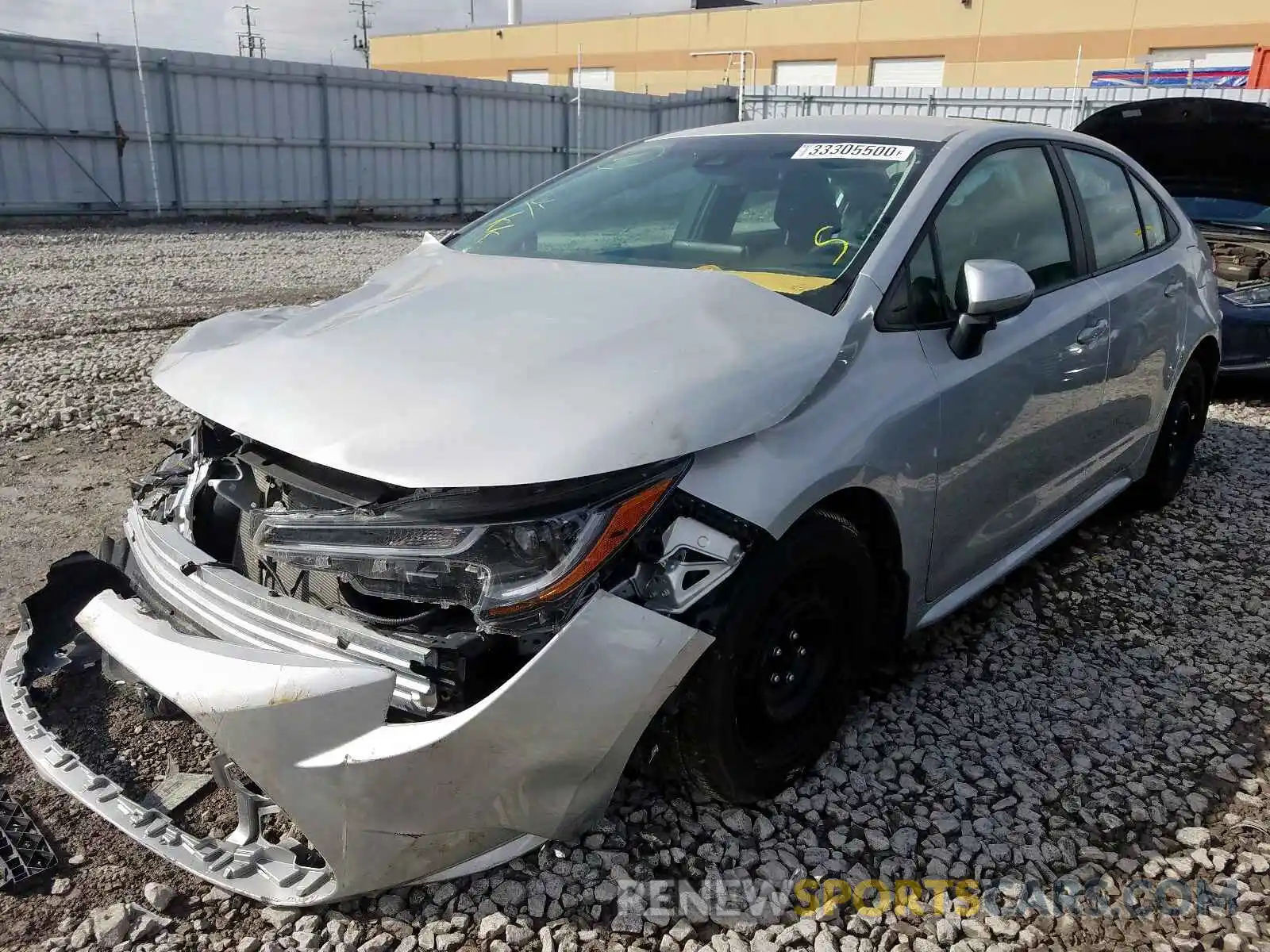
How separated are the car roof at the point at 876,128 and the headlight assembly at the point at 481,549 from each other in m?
1.79

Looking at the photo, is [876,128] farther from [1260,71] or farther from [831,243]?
[1260,71]

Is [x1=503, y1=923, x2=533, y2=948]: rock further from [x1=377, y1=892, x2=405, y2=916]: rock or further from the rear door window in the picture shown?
the rear door window

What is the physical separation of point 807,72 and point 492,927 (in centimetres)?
3993

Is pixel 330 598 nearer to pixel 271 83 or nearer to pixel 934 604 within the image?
pixel 934 604

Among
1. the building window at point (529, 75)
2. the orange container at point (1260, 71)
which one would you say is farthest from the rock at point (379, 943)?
the building window at point (529, 75)

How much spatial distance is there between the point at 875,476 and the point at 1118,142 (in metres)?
5.44

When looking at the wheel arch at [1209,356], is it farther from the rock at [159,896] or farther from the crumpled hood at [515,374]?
the rock at [159,896]

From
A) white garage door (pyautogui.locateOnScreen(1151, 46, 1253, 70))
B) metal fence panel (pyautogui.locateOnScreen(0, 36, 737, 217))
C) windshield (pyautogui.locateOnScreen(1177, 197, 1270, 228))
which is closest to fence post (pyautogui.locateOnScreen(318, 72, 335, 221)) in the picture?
metal fence panel (pyautogui.locateOnScreen(0, 36, 737, 217))

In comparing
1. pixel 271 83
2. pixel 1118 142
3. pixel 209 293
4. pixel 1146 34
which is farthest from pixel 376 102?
pixel 1146 34

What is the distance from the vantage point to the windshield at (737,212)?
9.52ft

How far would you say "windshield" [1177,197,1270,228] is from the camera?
7113 mm

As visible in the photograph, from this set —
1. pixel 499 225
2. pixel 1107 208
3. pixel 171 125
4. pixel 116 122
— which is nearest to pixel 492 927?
pixel 499 225

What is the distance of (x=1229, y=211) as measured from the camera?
7238 mm

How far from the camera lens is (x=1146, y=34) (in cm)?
3081
